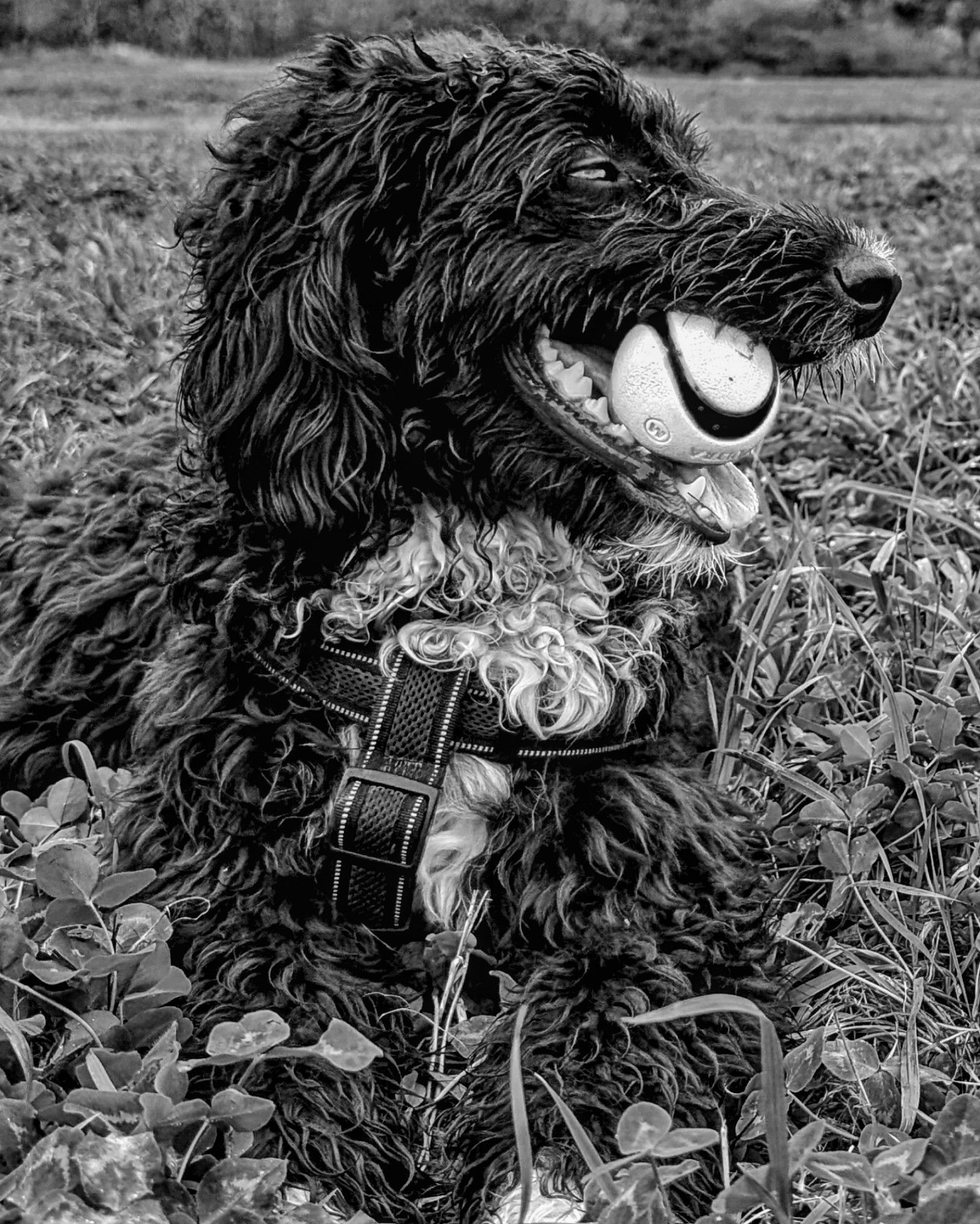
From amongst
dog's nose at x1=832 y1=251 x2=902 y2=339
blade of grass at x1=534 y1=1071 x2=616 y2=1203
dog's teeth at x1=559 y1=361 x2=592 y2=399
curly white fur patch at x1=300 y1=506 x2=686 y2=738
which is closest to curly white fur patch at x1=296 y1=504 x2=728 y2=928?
curly white fur patch at x1=300 y1=506 x2=686 y2=738

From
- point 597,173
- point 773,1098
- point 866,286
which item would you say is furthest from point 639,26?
point 773,1098

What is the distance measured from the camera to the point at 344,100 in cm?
246

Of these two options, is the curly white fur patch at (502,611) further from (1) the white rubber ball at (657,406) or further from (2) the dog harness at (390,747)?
(1) the white rubber ball at (657,406)

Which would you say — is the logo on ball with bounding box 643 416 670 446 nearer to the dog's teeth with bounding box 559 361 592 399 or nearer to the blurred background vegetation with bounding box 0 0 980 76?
the dog's teeth with bounding box 559 361 592 399

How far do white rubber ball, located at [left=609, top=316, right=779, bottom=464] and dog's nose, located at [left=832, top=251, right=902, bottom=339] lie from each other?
18 centimetres

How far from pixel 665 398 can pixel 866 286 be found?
15.8 inches

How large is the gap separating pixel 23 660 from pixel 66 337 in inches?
103

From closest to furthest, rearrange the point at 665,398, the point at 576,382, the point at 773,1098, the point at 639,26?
the point at 773,1098 → the point at 665,398 → the point at 576,382 → the point at 639,26

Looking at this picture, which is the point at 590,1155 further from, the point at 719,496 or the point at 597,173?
the point at 597,173

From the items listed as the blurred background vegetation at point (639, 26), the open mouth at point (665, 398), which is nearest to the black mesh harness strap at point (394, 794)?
the open mouth at point (665, 398)

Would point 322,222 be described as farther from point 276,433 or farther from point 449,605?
point 449,605

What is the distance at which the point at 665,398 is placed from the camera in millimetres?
2344

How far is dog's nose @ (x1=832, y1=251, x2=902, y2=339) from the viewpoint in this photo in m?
2.40

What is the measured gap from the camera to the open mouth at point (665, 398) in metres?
2.36
